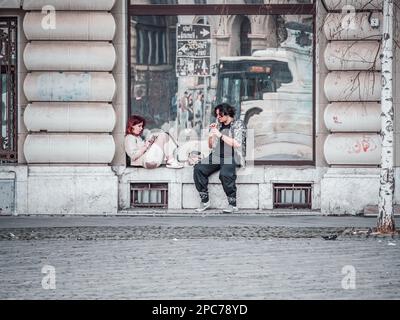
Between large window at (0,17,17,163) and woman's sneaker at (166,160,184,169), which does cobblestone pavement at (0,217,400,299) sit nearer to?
woman's sneaker at (166,160,184,169)

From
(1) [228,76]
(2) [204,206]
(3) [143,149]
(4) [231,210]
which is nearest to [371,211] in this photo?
(4) [231,210]

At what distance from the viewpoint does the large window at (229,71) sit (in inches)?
697

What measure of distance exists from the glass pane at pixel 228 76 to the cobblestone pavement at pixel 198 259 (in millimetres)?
1826

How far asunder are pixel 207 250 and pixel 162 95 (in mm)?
5532

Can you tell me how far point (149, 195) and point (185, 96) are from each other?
1724mm

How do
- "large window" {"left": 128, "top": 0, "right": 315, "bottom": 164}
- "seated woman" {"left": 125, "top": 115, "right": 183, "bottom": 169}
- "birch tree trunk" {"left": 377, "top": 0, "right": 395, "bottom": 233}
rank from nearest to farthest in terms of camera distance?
"birch tree trunk" {"left": 377, "top": 0, "right": 395, "bottom": 233}
"seated woman" {"left": 125, "top": 115, "right": 183, "bottom": 169}
"large window" {"left": 128, "top": 0, "right": 315, "bottom": 164}

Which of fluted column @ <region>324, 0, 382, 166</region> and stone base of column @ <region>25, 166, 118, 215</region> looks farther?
stone base of column @ <region>25, 166, 118, 215</region>

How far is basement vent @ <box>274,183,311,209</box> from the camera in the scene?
17.5 m

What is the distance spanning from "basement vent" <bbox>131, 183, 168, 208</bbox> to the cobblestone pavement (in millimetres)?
1133

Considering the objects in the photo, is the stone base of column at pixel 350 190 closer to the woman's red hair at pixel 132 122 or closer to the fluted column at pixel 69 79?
the woman's red hair at pixel 132 122

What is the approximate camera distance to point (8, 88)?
1770cm

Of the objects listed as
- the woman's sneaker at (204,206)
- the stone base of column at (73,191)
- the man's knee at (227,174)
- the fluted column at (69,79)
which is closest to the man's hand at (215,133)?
the man's knee at (227,174)

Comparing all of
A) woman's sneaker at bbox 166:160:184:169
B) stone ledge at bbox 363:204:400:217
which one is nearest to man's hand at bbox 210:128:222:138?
woman's sneaker at bbox 166:160:184:169
